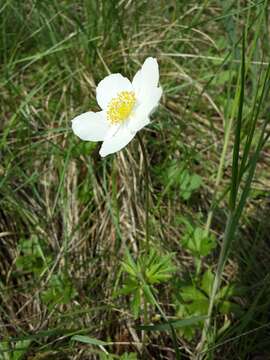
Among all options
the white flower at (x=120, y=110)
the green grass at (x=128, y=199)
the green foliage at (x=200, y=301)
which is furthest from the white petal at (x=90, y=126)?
the green foliage at (x=200, y=301)

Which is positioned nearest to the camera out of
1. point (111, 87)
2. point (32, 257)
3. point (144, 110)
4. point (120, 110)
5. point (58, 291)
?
point (144, 110)

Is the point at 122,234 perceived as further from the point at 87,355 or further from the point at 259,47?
the point at 259,47

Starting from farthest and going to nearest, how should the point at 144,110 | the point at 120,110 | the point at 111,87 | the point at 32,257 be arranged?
the point at 32,257 < the point at 111,87 < the point at 120,110 < the point at 144,110

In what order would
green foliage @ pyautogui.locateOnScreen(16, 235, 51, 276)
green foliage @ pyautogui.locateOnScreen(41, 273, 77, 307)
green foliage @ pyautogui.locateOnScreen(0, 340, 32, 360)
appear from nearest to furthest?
green foliage @ pyautogui.locateOnScreen(0, 340, 32, 360), green foliage @ pyautogui.locateOnScreen(41, 273, 77, 307), green foliage @ pyautogui.locateOnScreen(16, 235, 51, 276)

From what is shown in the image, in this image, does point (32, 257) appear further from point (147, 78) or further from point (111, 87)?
point (147, 78)

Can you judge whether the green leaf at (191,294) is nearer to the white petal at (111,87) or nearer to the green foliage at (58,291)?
the green foliage at (58,291)

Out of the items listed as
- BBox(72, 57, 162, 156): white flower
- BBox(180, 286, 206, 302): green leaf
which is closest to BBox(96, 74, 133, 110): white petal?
BBox(72, 57, 162, 156): white flower

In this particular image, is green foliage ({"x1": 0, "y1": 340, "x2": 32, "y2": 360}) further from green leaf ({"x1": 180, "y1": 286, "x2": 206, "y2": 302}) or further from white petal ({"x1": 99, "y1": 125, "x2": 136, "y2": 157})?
white petal ({"x1": 99, "y1": 125, "x2": 136, "y2": 157})

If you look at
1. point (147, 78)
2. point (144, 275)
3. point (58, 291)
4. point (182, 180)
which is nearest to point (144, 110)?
point (147, 78)
